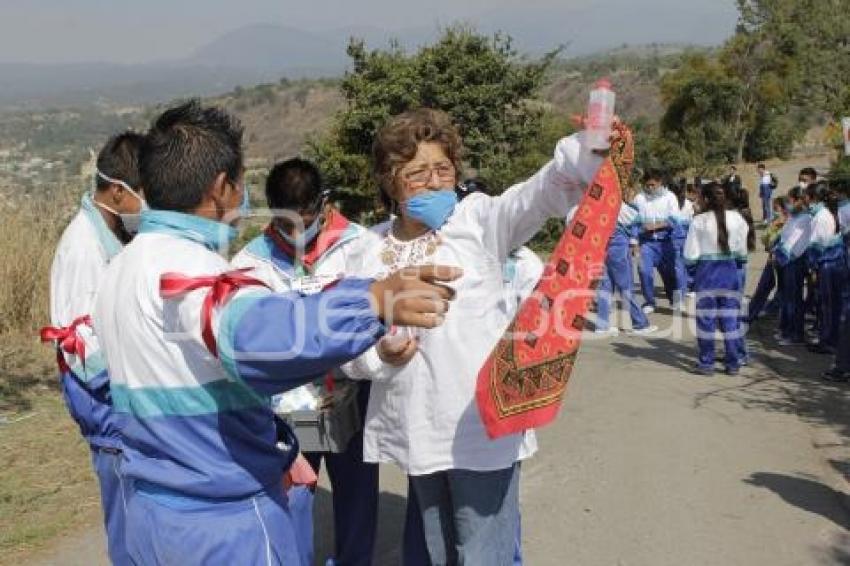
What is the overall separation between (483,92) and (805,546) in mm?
17852

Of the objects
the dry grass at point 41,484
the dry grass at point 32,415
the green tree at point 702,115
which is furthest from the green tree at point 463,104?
the green tree at point 702,115

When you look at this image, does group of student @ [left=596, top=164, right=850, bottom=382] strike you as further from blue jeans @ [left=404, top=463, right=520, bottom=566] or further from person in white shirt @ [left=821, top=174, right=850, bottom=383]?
blue jeans @ [left=404, top=463, right=520, bottom=566]

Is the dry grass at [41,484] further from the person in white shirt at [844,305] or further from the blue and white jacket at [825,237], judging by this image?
the blue and white jacket at [825,237]

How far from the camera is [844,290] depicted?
8.66 meters

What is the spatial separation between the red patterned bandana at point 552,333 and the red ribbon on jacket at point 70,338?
144cm

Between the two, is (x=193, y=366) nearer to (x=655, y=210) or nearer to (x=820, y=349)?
(x=820, y=349)

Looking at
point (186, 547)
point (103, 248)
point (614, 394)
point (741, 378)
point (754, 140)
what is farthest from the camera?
point (754, 140)

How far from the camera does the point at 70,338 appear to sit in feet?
10.4

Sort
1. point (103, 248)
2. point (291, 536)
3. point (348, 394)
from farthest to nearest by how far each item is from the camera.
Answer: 1. point (348, 394)
2. point (103, 248)
3. point (291, 536)

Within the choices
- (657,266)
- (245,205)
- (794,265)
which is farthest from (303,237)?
(657,266)

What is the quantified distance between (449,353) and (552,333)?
361mm

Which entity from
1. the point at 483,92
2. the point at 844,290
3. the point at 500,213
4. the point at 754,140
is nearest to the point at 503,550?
the point at 500,213

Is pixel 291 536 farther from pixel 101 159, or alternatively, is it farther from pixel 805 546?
pixel 805 546

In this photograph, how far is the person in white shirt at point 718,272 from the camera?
318 inches
